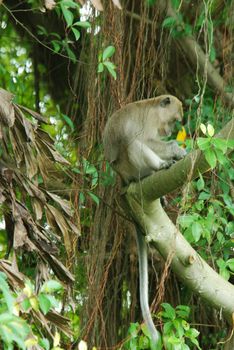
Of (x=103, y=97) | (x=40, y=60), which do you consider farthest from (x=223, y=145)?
(x=40, y=60)

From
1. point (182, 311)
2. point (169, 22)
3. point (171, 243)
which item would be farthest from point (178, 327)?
point (169, 22)

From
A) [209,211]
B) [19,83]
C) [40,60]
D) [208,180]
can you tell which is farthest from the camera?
[40,60]

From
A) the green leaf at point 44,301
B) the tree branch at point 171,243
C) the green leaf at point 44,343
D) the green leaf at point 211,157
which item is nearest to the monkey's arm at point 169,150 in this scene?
the tree branch at point 171,243

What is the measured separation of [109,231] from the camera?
5645mm

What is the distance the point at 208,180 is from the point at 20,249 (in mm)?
2118

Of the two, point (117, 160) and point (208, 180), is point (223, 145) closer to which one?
point (117, 160)

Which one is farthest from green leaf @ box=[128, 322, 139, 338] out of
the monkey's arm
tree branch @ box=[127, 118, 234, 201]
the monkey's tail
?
the monkey's arm

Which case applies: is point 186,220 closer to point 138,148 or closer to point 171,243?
point 171,243

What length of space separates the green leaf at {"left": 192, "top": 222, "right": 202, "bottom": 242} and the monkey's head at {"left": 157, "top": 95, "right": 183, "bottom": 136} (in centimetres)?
119

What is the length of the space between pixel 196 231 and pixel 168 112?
1.29 metres

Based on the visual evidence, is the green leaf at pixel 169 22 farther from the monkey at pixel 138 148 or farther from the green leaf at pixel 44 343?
the green leaf at pixel 44 343

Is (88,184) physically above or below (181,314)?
above

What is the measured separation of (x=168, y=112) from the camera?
571 centimetres

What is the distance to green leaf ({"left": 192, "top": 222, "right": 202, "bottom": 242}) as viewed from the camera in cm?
466
